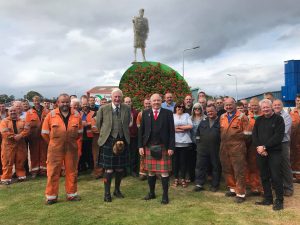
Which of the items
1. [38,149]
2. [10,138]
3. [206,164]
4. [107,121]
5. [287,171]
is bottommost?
[287,171]

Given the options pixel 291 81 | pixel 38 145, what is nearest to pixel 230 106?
pixel 38 145

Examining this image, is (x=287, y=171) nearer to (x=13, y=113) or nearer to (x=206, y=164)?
(x=206, y=164)

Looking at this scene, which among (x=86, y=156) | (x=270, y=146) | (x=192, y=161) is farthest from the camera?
(x=86, y=156)

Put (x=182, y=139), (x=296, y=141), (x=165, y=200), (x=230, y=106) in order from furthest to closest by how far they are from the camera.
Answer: (x=296, y=141) < (x=182, y=139) < (x=230, y=106) < (x=165, y=200)

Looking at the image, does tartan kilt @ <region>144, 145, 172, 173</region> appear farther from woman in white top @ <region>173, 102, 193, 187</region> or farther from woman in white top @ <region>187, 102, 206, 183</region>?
woman in white top @ <region>187, 102, 206, 183</region>

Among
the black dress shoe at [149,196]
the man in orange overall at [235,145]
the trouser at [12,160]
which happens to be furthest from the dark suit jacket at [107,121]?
the trouser at [12,160]

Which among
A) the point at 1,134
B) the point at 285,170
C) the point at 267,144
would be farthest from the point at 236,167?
the point at 1,134

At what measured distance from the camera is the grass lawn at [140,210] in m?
4.77

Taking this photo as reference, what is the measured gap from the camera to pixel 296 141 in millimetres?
6977

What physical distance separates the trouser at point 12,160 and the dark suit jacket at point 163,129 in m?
3.57

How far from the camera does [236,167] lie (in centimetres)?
577

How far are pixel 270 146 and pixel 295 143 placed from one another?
2.21 meters

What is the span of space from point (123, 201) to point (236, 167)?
85.8 inches

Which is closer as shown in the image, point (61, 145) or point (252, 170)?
point (61, 145)
